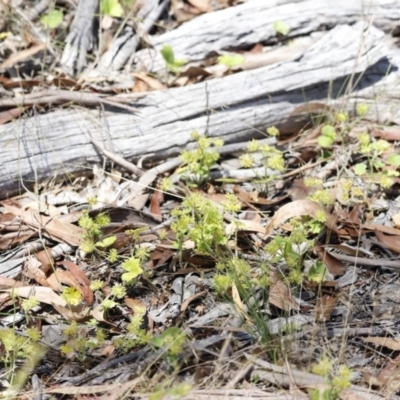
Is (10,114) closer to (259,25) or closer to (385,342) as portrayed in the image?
(259,25)

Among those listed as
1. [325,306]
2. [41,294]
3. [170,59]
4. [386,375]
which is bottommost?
[386,375]

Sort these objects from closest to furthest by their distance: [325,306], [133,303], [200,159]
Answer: [325,306] < [133,303] < [200,159]

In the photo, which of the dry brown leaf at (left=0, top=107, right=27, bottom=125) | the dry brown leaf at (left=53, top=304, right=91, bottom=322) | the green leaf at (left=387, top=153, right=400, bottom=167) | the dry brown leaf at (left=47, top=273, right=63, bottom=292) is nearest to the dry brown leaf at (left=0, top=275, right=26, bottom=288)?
the dry brown leaf at (left=47, top=273, right=63, bottom=292)

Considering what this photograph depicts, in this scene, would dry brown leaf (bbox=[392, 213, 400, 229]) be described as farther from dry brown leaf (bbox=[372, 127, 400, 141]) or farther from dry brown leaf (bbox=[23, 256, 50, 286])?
dry brown leaf (bbox=[23, 256, 50, 286])

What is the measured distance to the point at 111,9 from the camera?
3910 mm

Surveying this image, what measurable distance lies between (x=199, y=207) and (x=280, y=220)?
1.24 feet

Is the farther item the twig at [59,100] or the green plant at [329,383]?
the twig at [59,100]

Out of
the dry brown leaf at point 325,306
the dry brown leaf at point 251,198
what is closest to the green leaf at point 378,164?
the dry brown leaf at point 251,198

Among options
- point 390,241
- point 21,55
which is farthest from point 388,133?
point 21,55

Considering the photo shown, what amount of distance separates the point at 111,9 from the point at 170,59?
51cm

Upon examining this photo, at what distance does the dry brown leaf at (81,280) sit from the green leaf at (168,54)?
135cm

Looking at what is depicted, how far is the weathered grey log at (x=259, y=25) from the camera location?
3.85 metres

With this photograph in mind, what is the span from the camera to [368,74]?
144 inches

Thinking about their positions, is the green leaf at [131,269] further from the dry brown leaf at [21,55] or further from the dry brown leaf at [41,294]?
the dry brown leaf at [21,55]
